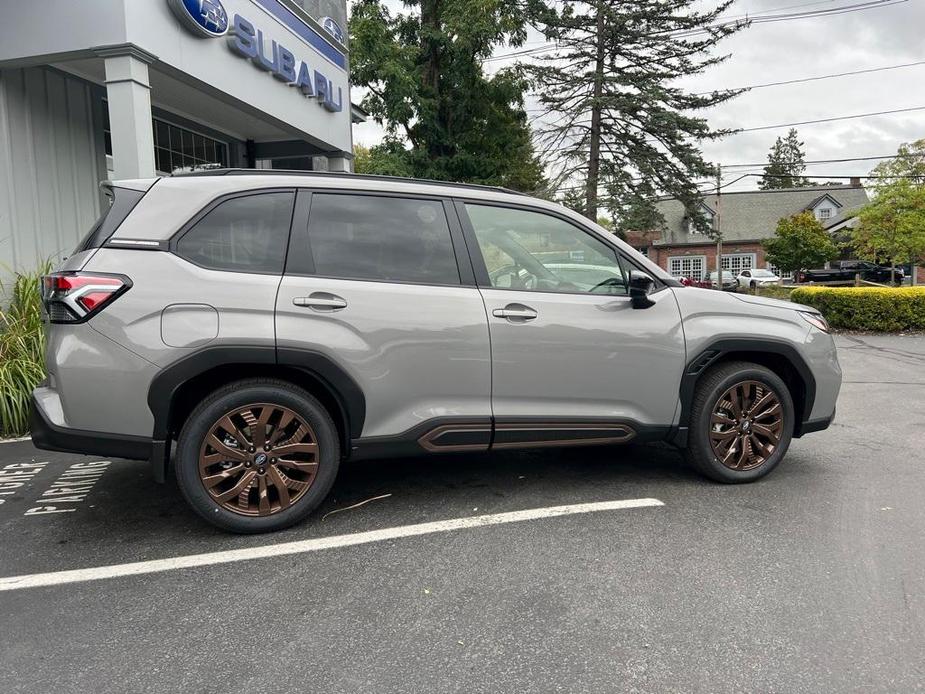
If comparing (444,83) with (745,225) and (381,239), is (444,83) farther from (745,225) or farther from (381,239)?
(745,225)

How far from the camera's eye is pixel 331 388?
3381 mm

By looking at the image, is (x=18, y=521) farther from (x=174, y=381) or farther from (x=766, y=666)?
(x=766, y=666)

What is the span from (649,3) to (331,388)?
27.9 meters

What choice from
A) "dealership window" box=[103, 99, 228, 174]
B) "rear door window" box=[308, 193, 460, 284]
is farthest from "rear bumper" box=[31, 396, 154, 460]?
"dealership window" box=[103, 99, 228, 174]

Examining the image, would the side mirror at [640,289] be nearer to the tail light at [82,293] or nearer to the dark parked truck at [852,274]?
the tail light at [82,293]

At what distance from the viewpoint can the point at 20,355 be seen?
579 centimetres

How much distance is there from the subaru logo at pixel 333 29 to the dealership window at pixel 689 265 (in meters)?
40.6

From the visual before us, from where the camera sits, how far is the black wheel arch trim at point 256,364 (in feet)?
10.3

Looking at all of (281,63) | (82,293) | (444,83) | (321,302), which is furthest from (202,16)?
(444,83)

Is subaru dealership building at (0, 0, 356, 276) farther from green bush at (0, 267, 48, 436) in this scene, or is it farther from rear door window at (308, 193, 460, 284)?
rear door window at (308, 193, 460, 284)

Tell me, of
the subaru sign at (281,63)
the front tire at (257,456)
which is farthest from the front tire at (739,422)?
the subaru sign at (281,63)

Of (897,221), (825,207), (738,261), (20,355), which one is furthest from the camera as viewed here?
(825,207)

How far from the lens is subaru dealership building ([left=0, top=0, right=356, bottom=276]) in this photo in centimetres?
657

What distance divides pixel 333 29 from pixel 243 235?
34.8 ft
